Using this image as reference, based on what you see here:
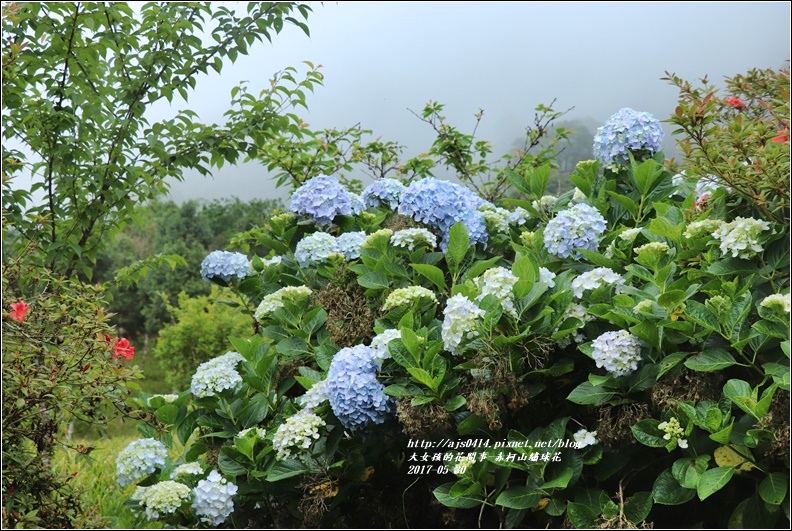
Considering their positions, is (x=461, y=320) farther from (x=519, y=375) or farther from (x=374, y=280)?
(x=374, y=280)

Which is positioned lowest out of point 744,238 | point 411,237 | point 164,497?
point 164,497

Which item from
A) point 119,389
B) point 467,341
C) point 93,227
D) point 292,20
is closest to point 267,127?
point 292,20

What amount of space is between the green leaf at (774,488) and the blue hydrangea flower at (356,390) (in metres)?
1.18

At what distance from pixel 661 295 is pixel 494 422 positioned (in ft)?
2.12

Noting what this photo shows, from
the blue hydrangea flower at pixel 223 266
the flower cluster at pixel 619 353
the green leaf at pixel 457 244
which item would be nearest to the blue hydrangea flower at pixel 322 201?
the blue hydrangea flower at pixel 223 266

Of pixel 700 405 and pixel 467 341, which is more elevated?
pixel 467 341

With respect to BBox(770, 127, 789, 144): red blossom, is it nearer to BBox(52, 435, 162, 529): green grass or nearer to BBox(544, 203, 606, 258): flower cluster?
BBox(544, 203, 606, 258): flower cluster

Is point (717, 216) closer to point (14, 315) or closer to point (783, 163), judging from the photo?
point (783, 163)

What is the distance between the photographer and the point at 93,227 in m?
4.62

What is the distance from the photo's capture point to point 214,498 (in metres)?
2.71

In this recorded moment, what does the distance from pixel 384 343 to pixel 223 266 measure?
47.2 inches

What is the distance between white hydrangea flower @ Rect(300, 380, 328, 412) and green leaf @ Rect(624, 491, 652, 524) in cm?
108

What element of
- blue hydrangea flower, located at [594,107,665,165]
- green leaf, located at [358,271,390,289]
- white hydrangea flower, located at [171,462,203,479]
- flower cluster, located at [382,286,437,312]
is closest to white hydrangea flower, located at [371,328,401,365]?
flower cluster, located at [382,286,437,312]

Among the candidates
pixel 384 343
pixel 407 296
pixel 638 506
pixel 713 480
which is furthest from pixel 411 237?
pixel 713 480
